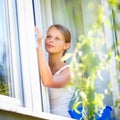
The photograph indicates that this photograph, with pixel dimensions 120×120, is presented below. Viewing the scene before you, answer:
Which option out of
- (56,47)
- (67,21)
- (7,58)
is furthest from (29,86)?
(67,21)

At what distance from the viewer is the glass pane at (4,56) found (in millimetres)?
2627

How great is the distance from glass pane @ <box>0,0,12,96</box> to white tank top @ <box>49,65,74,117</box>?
49 centimetres

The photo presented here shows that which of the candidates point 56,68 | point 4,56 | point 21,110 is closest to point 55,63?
point 56,68

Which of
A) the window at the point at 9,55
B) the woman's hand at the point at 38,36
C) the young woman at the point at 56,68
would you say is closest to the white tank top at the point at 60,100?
the young woman at the point at 56,68

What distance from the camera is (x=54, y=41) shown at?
10.5 ft

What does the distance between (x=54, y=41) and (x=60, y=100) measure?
498 millimetres

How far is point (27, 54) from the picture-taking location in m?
2.91

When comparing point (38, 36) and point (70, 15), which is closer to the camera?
point (38, 36)

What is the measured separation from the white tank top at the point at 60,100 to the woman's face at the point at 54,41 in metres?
0.21

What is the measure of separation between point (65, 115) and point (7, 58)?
0.67m

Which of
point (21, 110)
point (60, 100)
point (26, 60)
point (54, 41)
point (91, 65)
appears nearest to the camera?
point (91, 65)

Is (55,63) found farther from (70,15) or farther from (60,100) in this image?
(70,15)

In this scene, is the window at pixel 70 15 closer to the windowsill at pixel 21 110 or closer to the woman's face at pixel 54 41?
the woman's face at pixel 54 41

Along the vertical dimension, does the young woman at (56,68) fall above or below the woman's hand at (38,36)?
below
